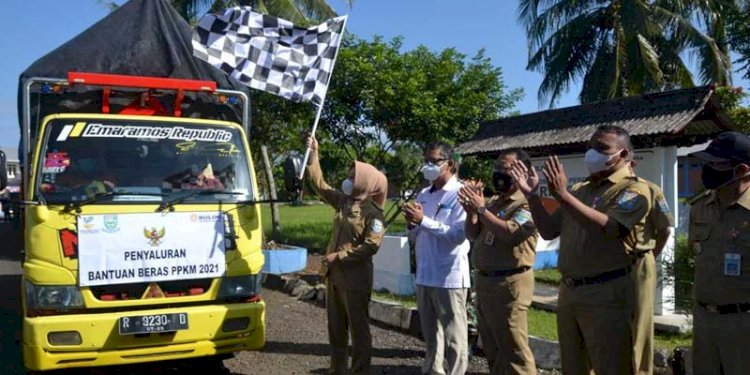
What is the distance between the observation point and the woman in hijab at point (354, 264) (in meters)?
4.99

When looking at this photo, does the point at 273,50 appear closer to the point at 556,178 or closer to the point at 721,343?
the point at 556,178

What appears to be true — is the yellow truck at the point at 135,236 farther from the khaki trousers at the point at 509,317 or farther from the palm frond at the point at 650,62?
the palm frond at the point at 650,62

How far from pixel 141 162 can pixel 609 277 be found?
372cm

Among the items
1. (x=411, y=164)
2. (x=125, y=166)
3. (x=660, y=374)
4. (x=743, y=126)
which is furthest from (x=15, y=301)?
(x=743, y=126)

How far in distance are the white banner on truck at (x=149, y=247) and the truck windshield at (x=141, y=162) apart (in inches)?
7.8

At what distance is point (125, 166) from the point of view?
213 inches

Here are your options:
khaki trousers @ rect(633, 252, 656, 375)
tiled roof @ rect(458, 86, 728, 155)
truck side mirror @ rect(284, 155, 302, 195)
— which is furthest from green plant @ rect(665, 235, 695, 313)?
truck side mirror @ rect(284, 155, 302, 195)

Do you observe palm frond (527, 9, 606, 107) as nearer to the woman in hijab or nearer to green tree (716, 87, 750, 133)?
green tree (716, 87, 750, 133)

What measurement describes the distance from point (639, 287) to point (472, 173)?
11.3 m

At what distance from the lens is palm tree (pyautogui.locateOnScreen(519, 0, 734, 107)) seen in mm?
17375

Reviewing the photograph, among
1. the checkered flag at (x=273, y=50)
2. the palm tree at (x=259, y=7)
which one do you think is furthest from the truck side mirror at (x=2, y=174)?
the palm tree at (x=259, y=7)

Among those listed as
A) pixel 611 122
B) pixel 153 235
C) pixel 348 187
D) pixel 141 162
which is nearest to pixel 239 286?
pixel 153 235

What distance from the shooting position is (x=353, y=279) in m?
5.01

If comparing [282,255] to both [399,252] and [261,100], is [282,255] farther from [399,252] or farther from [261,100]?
[261,100]
